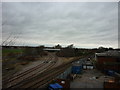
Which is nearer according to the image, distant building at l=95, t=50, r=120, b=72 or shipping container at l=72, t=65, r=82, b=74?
shipping container at l=72, t=65, r=82, b=74

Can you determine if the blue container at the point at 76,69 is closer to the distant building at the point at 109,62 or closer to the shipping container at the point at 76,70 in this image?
the shipping container at the point at 76,70

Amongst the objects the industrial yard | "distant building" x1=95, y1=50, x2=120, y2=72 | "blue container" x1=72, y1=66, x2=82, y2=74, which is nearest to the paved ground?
the industrial yard

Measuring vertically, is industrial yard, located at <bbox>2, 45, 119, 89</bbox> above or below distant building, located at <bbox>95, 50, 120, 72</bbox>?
below

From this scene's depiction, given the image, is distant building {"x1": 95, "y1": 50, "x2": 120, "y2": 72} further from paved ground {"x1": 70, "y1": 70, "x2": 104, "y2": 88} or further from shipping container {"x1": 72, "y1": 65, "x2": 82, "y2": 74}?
paved ground {"x1": 70, "y1": 70, "x2": 104, "y2": 88}

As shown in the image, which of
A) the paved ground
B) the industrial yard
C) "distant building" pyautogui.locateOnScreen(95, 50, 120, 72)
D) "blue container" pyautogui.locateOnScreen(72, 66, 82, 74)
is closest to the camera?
the industrial yard

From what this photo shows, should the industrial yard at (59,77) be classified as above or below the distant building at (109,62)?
below

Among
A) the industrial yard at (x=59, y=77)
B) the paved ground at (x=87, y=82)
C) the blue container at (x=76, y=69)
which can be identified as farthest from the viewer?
the blue container at (x=76, y=69)

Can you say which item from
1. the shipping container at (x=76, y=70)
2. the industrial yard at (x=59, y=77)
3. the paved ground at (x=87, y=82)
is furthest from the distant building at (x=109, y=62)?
the paved ground at (x=87, y=82)

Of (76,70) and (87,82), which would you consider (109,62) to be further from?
(87,82)

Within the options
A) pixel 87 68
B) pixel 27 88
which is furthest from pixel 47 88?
pixel 87 68

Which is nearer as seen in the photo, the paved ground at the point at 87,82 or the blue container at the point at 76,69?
the paved ground at the point at 87,82

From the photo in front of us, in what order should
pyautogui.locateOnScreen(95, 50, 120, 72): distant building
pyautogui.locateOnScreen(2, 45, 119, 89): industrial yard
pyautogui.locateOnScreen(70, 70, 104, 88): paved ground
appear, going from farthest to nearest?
pyautogui.locateOnScreen(95, 50, 120, 72): distant building
pyautogui.locateOnScreen(70, 70, 104, 88): paved ground
pyautogui.locateOnScreen(2, 45, 119, 89): industrial yard

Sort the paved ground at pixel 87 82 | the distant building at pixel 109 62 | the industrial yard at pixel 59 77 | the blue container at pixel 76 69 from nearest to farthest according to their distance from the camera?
the industrial yard at pixel 59 77 < the paved ground at pixel 87 82 < the blue container at pixel 76 69 < the distant building at pixel 109 62

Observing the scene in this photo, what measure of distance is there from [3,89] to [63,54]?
39.5 m
